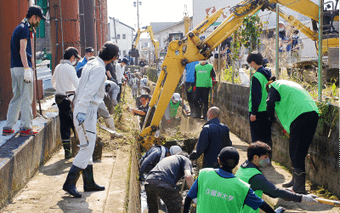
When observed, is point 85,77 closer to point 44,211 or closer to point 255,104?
point 44,211

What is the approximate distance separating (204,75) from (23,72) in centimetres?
676

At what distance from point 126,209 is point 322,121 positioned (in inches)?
121

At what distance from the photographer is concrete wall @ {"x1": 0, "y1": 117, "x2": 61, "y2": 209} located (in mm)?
4504

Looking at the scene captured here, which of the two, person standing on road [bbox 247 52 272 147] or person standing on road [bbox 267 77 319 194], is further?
person standing on road [bbox 247 52 272 147]

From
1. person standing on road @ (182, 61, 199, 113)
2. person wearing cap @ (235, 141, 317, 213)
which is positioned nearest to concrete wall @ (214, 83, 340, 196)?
person wearing cap @ (235, 141, 317, 213)

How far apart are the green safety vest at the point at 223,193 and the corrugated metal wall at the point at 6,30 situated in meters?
5.09

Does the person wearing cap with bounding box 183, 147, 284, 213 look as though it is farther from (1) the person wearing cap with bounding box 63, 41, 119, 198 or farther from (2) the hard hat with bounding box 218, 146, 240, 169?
(1) the person wearing cap with bounding box 63, 41, 119, 198

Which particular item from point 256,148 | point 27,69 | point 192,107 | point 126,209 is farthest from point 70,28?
point 256,148

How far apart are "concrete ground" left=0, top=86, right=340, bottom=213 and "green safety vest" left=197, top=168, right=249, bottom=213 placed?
4.95 ft

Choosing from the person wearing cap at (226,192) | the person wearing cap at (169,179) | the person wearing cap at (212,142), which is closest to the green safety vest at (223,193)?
the person wearing cap at (226,192)

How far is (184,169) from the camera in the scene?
18.3 feet

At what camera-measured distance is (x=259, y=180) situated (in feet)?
12.3

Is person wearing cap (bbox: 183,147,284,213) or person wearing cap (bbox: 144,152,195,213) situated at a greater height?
person wearing cap (bbox: 183,147,284,213)

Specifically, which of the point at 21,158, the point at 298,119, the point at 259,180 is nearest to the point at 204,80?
the point at 298,119
